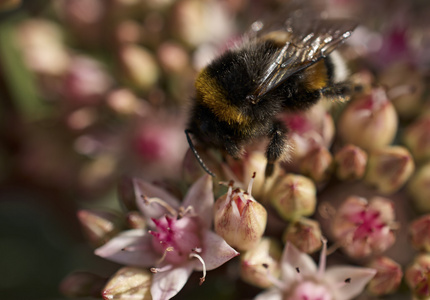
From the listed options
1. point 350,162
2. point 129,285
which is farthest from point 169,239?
point 350,162

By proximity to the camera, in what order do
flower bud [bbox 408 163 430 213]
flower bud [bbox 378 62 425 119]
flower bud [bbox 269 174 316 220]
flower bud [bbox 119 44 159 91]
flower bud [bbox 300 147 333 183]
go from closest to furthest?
flower bud [bbox 269 174 316 220] → flower bud [bbox 300 147 333 183] → flower bud [bbox 408 163 430 213] → flower bud [bbox 378 62 425 119] → flower bud [bbox 119 44 159 91]

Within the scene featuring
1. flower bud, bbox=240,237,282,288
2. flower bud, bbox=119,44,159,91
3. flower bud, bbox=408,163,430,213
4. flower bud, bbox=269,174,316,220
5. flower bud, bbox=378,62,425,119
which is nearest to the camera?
flower bud, bbox=240,237,282,288

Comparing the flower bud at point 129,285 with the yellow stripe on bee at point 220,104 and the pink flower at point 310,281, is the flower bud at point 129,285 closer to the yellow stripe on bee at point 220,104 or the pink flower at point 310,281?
the pink flower at point 310,281

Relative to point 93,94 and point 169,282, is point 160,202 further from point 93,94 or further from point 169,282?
point 93,94

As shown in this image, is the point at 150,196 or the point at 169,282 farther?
the point at 150,196

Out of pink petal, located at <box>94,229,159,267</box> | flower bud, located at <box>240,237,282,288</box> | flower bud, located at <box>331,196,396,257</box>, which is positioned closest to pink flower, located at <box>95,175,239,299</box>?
pink petal, located at <box>94,229,159,267</box>

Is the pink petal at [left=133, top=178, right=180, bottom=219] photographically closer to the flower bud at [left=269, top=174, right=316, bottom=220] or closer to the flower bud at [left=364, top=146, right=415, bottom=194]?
the flower bud at [left=269, top=174, right=316, bottom=220]
